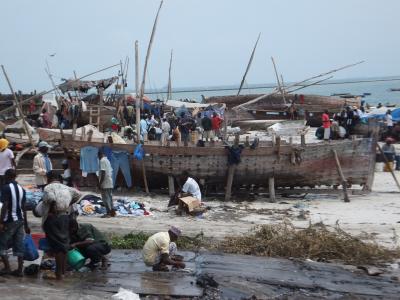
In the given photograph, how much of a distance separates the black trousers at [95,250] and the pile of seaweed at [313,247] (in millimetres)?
2286

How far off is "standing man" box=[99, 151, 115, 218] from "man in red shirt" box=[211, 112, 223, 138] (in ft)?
31.2

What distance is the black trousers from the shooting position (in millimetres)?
7869

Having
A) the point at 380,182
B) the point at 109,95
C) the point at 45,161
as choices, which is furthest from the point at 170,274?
the point at 109,95

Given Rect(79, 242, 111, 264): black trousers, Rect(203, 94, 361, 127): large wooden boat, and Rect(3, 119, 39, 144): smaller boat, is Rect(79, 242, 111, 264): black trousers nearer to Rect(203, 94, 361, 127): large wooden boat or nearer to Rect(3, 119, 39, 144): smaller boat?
Rect(3, 119, 39, 144): smaller boat

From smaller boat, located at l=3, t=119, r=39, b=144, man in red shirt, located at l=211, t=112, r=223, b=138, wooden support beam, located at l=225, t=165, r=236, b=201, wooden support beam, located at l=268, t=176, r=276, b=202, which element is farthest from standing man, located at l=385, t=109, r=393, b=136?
smaller boat, located at l=3, t=119, r=39, b=144

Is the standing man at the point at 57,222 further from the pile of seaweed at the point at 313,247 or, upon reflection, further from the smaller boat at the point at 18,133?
the smaller boat at the point at 18,133

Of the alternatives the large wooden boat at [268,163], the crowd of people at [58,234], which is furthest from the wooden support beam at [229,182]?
the crowd of people at [58,234]

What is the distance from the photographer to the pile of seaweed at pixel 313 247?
363 inches

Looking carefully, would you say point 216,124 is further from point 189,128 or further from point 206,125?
point 189,128

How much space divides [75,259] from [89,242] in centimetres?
30

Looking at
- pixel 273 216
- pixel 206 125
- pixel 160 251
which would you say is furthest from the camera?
pixel 206 125

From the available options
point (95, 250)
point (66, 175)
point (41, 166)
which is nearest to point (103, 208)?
point (41, 166)

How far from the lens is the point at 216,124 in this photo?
21.2m

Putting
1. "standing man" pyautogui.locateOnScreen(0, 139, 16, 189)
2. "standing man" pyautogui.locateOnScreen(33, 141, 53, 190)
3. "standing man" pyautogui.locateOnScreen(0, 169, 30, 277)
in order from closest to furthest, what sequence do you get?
"standing man" pyautogui.locateOnScreen(0, 169, 30, 277)
"standing man" pyautogui.locateOnScreen(0, 139, 16, 189)
"standing man" pyautogui.locateOnScreen(33, 141, 53, 190)
